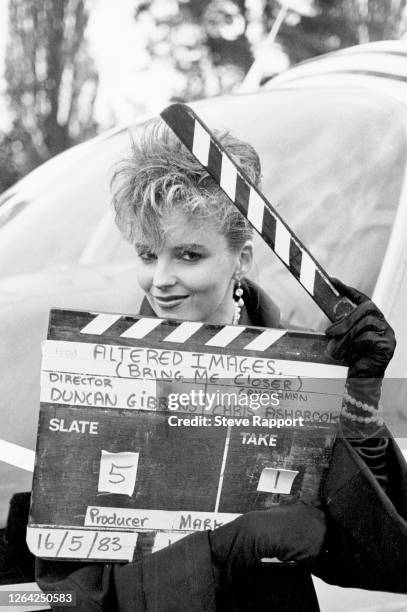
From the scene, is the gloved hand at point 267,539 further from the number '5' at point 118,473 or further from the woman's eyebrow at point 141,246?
the woman's eyebrow at point 141,246

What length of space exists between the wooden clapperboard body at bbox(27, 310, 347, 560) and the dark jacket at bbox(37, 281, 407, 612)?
0.05 metres

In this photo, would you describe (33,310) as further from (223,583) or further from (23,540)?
(223,583)

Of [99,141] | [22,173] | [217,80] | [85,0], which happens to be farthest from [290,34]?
[99,141]

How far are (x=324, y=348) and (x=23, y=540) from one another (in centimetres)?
85

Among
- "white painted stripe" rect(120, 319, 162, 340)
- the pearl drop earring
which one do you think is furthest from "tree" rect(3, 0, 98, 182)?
"white painted stripe" rect(120, 319, 162, 340)

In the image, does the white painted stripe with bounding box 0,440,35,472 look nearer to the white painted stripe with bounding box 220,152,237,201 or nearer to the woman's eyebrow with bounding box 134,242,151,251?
the woman's eyebrow with bounding box 134,242,151,251

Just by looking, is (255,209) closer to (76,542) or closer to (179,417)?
(179,417)

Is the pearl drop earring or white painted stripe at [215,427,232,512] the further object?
the pearl drop earring

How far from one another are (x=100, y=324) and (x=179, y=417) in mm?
259

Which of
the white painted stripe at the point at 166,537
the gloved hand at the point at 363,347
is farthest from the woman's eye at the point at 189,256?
the white painted stripe at the point at 166,537

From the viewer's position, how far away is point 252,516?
1934 millimetres

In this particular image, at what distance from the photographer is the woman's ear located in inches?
93.4

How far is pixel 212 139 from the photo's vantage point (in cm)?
193

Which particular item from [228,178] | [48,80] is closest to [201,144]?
[228,178]
